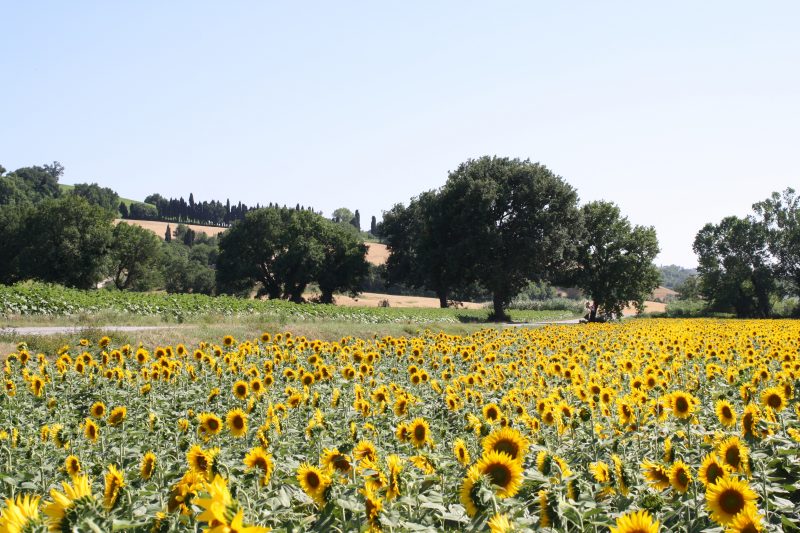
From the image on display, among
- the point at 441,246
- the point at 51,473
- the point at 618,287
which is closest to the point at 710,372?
the point at 51,473

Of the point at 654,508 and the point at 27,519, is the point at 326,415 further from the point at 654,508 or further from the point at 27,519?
the point at 27,519

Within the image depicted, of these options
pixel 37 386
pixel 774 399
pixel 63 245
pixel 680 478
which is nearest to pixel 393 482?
pixel 680 478

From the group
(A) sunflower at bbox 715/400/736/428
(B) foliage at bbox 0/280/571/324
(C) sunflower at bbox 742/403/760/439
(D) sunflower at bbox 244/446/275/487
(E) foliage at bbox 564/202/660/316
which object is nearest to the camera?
(D) sunflower at bbox 244/446/275/487

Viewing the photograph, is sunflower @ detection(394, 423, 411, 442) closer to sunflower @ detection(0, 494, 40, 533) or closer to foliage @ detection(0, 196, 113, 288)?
sunflower @ detection(0, 494, 40, 533)

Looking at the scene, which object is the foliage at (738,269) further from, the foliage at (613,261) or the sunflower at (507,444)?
the sunflower at (507,444)

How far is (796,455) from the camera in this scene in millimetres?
4562

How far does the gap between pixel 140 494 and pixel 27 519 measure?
143 cm

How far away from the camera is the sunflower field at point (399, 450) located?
2.87 metres

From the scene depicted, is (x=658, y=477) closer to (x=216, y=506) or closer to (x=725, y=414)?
→ (x=725, y=414)

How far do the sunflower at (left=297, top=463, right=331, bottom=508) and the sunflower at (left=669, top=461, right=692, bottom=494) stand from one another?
77.0 inches

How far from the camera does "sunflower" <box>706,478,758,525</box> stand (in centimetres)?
284

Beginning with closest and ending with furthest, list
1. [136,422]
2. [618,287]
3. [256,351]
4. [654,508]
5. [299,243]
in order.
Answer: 1. [654,508]
2. [136,422]
3. [256,351]
4. [618,287]
5. [299,243]

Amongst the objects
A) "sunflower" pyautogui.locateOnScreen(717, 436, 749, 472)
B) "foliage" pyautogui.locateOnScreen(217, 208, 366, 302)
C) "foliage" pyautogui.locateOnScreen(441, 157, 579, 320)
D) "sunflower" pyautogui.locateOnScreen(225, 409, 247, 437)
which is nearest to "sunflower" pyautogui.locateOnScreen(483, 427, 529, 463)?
"sunflower" pyautogui.locateOnScreen(717, 436, 749, 472)

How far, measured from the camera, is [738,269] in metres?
64.0
